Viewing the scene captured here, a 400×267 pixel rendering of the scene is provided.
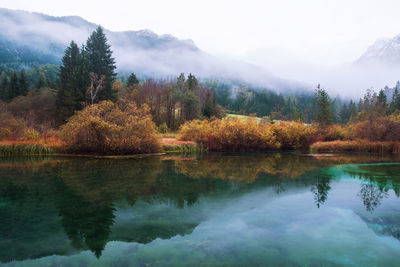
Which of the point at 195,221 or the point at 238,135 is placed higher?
the point at 238,135

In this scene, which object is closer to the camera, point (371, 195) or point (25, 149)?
point (371, 195)

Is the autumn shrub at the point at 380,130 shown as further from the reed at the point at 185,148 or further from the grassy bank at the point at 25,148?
the grassy bank at the point at 25,148

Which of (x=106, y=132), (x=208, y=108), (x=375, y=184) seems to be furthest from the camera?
(x=208, y=108)

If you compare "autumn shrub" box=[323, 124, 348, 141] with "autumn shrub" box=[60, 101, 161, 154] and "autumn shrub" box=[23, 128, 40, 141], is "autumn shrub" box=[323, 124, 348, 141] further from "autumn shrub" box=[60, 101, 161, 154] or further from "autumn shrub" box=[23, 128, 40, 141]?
"autumn shrub" box=[23, 128, 40, 141]

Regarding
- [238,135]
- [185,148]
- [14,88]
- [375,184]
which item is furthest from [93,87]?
[375,184]

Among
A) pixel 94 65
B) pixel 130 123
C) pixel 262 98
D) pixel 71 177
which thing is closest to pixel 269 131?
pixel 130 123

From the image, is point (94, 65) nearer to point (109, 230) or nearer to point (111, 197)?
point (111, 197)

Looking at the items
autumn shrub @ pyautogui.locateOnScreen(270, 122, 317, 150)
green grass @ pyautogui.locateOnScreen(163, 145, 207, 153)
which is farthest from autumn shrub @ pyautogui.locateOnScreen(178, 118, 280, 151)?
autumn shrub @ pyautogui.locateOnScreen(270, 122, 317, 150)

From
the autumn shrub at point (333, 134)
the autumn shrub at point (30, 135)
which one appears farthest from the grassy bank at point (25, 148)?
the autumn shrub at point (333, 134)

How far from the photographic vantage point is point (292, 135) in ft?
109

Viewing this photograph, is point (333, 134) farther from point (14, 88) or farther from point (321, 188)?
point (14, 88)

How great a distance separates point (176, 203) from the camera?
29.9 ft

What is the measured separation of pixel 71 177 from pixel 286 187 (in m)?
10.3

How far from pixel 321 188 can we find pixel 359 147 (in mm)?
22951
